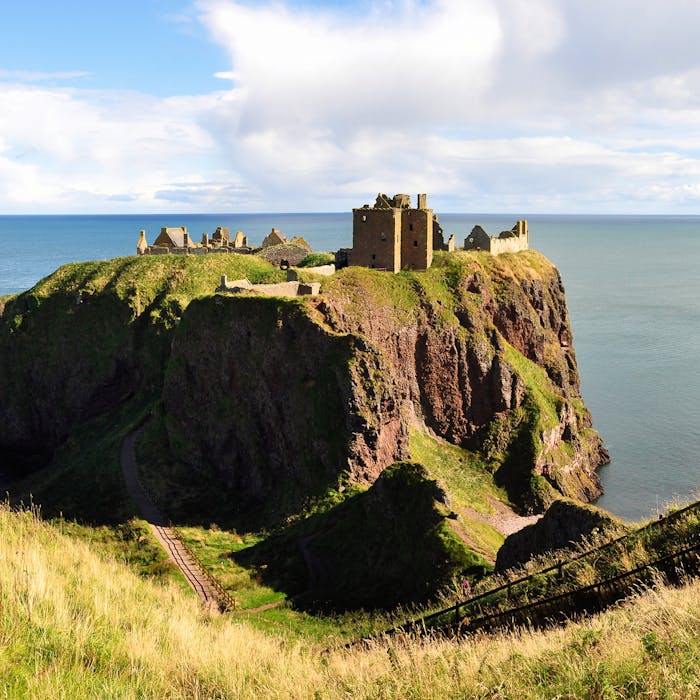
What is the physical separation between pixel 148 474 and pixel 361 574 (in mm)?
26584

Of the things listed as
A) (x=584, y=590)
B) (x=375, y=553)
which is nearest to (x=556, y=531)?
(x=375, y=553)

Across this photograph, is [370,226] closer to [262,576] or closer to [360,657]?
[262,576]

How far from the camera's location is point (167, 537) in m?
49.4

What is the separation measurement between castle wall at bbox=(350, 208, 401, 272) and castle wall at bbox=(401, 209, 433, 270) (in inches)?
58.2

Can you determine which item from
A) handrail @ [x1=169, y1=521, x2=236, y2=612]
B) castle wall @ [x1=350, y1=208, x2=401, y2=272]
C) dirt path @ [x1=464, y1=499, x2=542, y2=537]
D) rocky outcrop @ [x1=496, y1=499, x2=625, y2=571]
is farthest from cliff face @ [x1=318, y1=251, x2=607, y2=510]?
rocky outcrop @ [x1=496, y1=499, x2=625, y2=571]

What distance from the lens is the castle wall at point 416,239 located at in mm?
72688

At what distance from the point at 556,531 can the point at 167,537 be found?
96.9 ft

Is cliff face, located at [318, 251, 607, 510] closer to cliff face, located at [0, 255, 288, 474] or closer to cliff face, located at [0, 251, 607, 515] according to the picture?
cliff face, located at [0, 251, 607, 515]

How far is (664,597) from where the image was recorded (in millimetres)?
14852

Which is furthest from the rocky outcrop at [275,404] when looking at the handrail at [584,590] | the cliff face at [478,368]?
the handrail at [584,590]

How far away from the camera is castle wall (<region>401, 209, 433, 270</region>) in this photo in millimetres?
72688

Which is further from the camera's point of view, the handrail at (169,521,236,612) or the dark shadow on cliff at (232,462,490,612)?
the handrail at (169,521,236,612)

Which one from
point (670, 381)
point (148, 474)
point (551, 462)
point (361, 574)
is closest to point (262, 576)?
point (361, 574)

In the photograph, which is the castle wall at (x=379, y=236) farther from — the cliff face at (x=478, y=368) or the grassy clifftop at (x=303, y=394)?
the grassy clifftop at (x=303, y=394)
